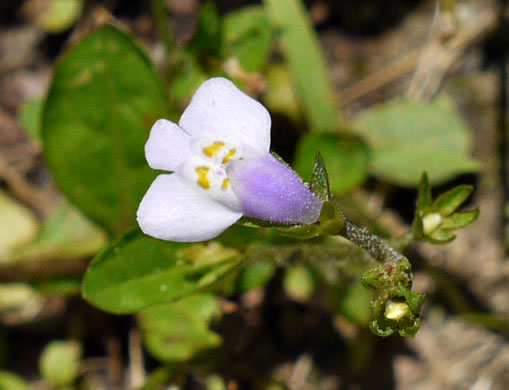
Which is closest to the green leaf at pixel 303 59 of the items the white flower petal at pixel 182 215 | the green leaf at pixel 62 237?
the green leaf at pixel 62 237

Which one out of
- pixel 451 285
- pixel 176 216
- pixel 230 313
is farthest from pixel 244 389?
pixel 176 216

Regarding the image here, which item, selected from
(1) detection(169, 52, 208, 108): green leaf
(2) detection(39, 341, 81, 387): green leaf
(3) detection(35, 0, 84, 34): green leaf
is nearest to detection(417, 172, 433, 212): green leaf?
(1) detection(169, 52, 208, 108): green leaf

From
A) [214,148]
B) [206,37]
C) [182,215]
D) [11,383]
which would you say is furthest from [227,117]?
[11,383]

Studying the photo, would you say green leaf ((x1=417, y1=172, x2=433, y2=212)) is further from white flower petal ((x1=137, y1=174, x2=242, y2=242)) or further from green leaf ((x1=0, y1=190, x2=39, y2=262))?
green leaf ((x1=0, y1=190, x2=39, y2=262))

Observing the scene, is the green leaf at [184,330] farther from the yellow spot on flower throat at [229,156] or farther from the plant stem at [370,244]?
the yellow spot on flower throat at [229,156]

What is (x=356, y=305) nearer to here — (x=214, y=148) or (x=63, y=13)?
(x=214, y=148)

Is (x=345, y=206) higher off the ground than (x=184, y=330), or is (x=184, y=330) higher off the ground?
(x=345, y=206)
